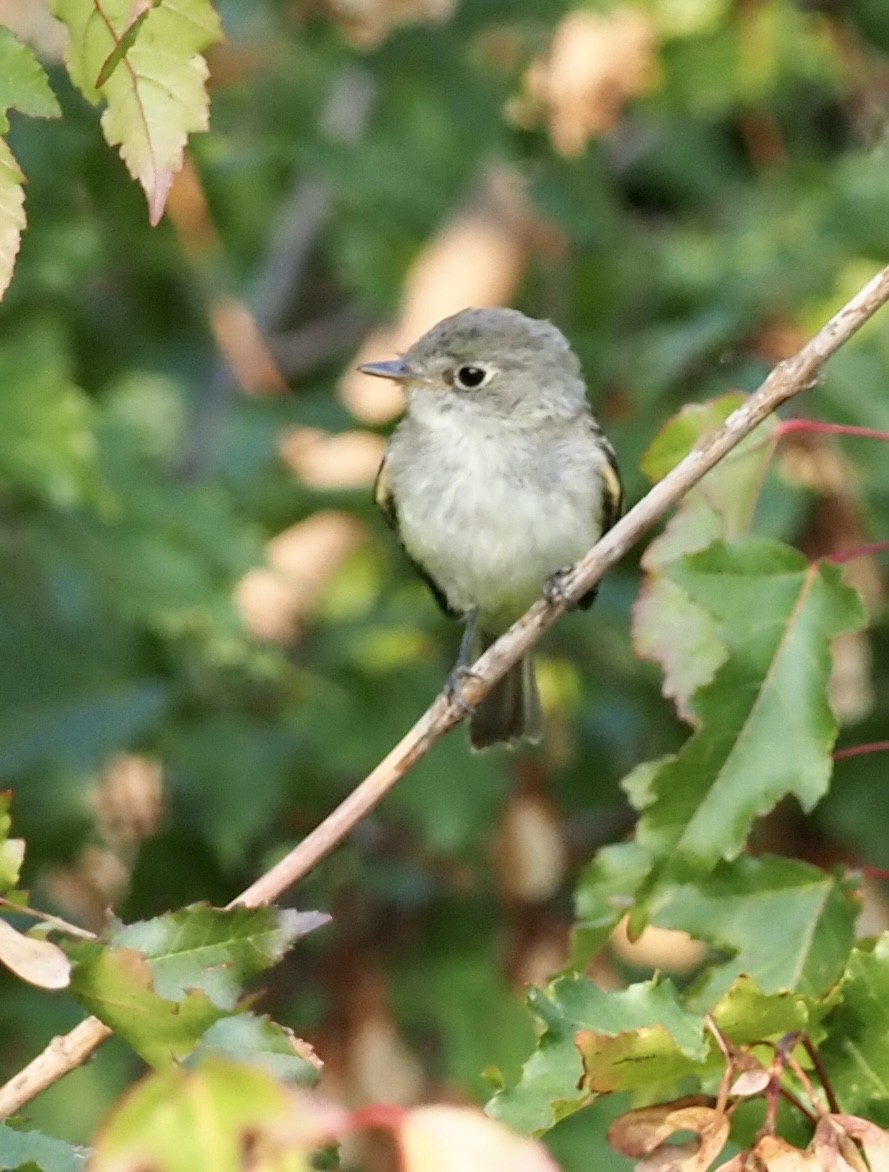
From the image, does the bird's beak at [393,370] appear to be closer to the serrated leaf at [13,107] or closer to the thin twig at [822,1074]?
the serrated leaf at [13,107]

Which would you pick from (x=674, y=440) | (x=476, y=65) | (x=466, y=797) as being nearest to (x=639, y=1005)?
(x=674, y=440)

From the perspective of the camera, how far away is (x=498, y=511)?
423 centimetres

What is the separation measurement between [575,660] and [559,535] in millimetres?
1358

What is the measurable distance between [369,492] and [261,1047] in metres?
3.07

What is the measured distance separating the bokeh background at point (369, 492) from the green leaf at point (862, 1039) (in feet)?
7.32

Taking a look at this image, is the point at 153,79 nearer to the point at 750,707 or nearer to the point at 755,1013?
the point at 750,707

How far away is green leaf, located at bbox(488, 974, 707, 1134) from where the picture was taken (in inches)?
90.0

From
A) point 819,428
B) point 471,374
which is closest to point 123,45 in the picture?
point 819,428

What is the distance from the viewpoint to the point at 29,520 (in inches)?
192


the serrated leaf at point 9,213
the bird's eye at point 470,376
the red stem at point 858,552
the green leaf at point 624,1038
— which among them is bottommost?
the green leaf at point 624,1038

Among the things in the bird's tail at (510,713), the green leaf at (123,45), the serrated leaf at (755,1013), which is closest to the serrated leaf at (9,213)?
the green leaf at (123,45)

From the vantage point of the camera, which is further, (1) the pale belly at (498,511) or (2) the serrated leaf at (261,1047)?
(1) the pale belly at (498,511)

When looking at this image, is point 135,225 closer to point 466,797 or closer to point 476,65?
point 476,65

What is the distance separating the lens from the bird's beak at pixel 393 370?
426 cm
